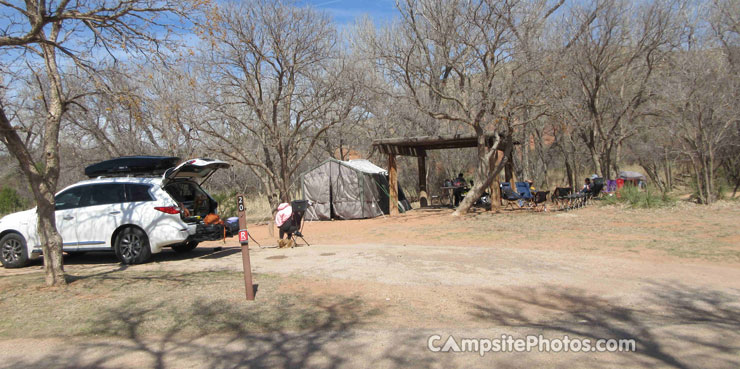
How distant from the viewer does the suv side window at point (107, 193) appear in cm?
927

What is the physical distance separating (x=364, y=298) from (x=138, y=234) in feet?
15.7

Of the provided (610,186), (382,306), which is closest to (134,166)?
(382,306)

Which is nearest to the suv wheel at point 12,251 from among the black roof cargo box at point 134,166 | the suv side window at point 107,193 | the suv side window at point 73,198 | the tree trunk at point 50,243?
the suv side window at point 73,198

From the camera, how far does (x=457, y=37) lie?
53.6 feet

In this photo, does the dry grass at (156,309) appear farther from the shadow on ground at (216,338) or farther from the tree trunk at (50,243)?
the tree trunk at (50,243)

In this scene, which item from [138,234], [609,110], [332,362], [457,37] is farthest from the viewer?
[609,110]

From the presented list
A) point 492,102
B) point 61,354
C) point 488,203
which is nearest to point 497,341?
point 61,354

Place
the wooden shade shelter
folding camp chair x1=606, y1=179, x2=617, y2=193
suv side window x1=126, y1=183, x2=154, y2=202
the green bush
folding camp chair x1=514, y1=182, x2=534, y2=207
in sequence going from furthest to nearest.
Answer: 1. the green bush
2. folding camp chair x1=606, y1=179, x2=617, y2=193
3. the wooden shade shelter
4. folding camp chair x1=514, y1=182, x2=534, y2=207
5. suv side window x1=126, y1=183, x2=154, y2=202

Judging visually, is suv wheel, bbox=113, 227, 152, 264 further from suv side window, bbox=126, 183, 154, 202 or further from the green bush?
the green bush

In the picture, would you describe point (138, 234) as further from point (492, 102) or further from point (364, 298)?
point (492, 102)

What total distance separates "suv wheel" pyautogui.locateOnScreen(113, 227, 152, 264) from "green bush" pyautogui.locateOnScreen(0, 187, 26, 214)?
17.8 m

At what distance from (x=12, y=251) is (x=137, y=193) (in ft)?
8.62

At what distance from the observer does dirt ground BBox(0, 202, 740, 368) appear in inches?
172

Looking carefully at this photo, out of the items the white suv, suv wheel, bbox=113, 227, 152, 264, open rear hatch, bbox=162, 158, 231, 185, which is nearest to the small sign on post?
the white suv
